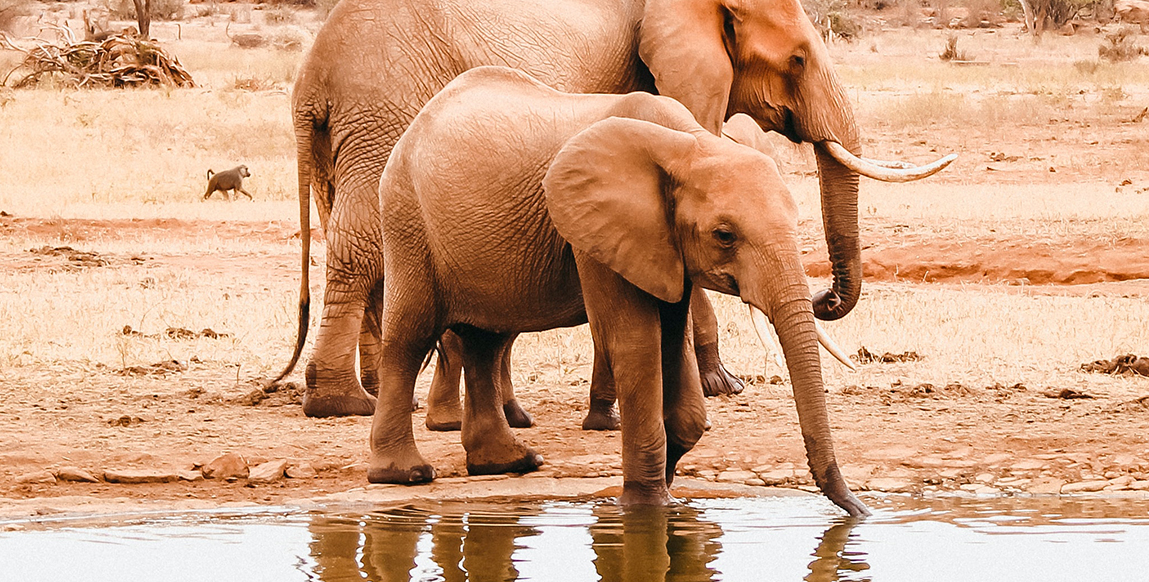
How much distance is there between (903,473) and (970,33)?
35.4 m

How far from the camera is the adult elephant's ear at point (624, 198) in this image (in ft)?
17.4

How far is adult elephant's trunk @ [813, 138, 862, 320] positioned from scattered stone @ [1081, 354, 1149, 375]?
6.12 ft

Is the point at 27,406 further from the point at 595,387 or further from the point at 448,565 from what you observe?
the point at 448,565

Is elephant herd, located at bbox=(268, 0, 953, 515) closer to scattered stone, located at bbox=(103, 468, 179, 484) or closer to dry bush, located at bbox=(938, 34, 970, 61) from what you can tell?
scattered stone, located at bbox=(103, 468, 179, 484)

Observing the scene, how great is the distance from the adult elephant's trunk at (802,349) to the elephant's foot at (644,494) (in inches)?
26.4

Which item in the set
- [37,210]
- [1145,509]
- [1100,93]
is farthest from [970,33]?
[1145,509]

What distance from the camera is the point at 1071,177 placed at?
56.6ft

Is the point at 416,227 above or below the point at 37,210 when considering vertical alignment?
below

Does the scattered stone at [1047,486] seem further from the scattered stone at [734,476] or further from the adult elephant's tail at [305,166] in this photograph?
the adult elephant's tail at [305,166]

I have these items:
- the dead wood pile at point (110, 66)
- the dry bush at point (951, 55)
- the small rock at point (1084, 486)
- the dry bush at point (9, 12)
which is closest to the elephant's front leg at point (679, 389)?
the small rock at point (1084, 486)

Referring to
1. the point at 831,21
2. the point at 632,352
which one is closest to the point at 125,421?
the point at 632,352

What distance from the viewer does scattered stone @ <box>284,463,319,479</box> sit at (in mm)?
6383

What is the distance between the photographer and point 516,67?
725 centimetres

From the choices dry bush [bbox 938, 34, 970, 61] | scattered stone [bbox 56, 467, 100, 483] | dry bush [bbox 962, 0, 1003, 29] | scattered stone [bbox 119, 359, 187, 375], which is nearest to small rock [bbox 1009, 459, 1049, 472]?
scattered stone [bbox 56, 467, 100, 483]
